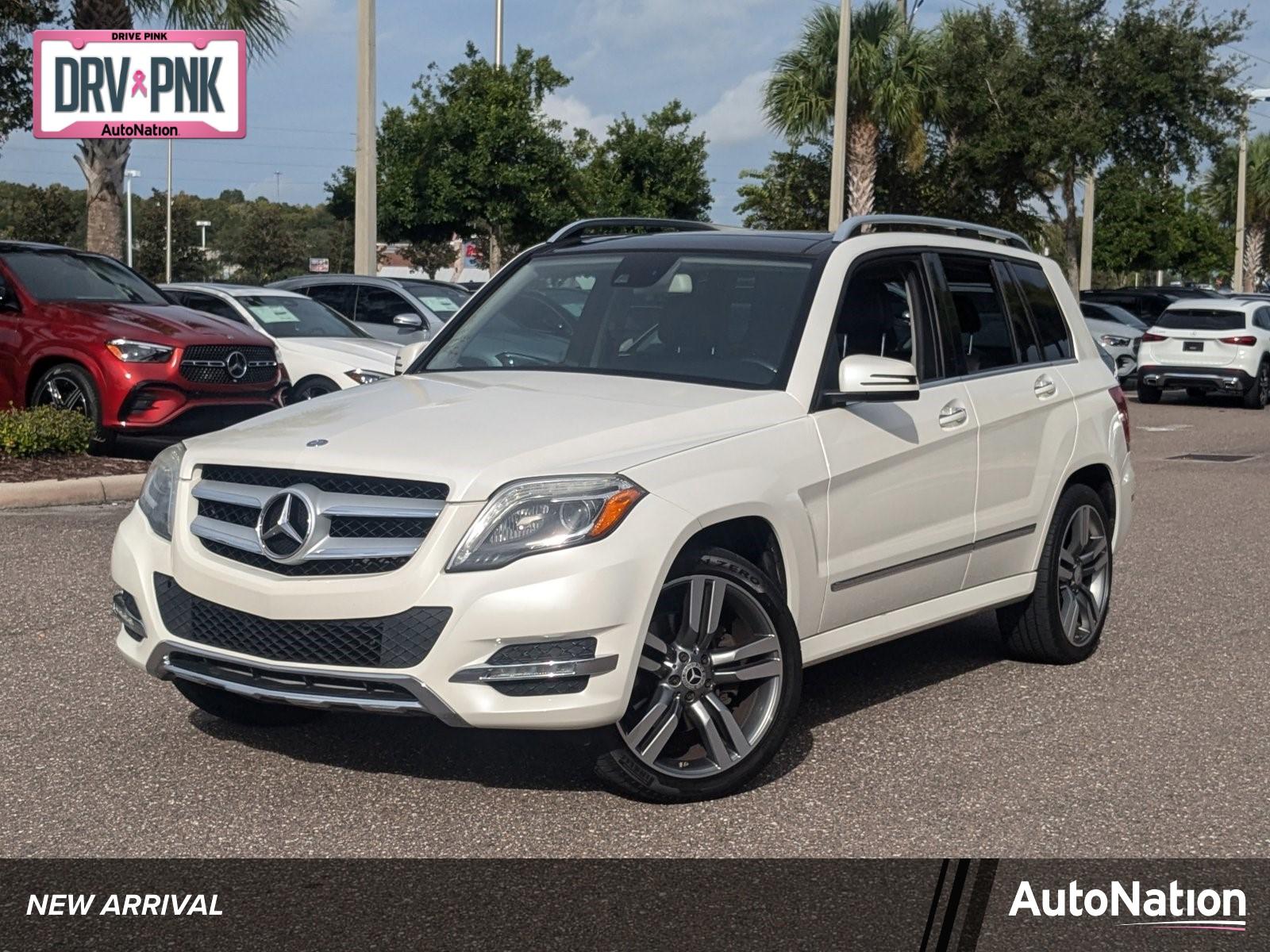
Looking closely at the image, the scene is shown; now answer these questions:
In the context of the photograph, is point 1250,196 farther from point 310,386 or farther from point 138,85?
point 310,386

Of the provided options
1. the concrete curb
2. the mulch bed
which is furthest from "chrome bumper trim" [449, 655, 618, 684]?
the mulch bed

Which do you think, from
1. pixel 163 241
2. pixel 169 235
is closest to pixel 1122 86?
pixel 169 235

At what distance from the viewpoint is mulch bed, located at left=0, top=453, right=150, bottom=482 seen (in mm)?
12148

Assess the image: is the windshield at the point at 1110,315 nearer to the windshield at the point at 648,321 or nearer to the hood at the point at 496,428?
the windshield at the point at 648,321

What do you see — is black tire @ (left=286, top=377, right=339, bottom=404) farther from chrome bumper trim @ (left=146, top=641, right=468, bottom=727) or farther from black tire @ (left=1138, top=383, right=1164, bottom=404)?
black tire @ (left=1138, top=383, right=1164, bottom=404)

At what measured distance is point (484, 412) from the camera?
5.39 metres

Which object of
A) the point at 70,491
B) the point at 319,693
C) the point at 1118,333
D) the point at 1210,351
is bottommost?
the point at 70,491

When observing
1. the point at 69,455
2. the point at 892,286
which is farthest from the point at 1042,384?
the point at 69,455

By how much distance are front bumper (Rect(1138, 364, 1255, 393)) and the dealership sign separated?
1489cm

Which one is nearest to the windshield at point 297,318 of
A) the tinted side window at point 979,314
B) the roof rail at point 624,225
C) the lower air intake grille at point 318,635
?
the roof rail at point 624,225

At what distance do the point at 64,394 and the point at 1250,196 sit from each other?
73540 millimetres

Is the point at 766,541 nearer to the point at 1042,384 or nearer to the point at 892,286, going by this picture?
the point at 892,286

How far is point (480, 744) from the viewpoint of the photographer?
576 cm

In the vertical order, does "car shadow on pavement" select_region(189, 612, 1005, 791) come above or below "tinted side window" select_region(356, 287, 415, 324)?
below
